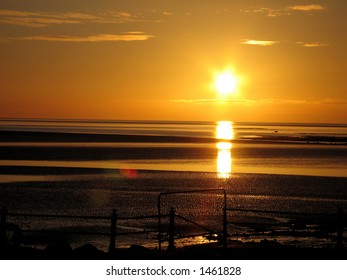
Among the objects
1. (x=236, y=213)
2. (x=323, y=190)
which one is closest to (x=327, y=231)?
(x=236, y=213)

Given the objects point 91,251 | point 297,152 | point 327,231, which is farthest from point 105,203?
point 297,152

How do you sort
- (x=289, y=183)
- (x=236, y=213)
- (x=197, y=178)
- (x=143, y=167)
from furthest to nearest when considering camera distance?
(x=143, y=167) → (x=197, y=178) → (x=289, y=183) → (x=236, y=213)

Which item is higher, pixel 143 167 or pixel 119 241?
pixel 143 167

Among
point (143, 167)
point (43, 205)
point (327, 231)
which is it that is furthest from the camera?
point (143, 167)

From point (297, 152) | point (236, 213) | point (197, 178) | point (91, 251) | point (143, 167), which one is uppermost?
point (297, 152)

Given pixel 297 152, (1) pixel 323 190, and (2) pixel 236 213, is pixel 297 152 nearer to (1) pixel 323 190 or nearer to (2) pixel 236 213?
(1) pixel 323 190

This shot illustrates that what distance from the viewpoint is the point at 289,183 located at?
55.2 meters

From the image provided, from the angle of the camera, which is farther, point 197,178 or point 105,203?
point 197,178

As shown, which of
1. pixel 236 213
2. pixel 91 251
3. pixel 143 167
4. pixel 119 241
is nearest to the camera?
pixel 91 251

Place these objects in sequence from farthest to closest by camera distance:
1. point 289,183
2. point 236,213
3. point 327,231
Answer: point 289,183
point 236,213
point 327,231

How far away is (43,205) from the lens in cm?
3909

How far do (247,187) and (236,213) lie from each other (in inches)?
607

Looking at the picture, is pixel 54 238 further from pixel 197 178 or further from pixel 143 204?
pixel 197 178

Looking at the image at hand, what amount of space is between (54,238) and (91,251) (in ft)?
23.9
